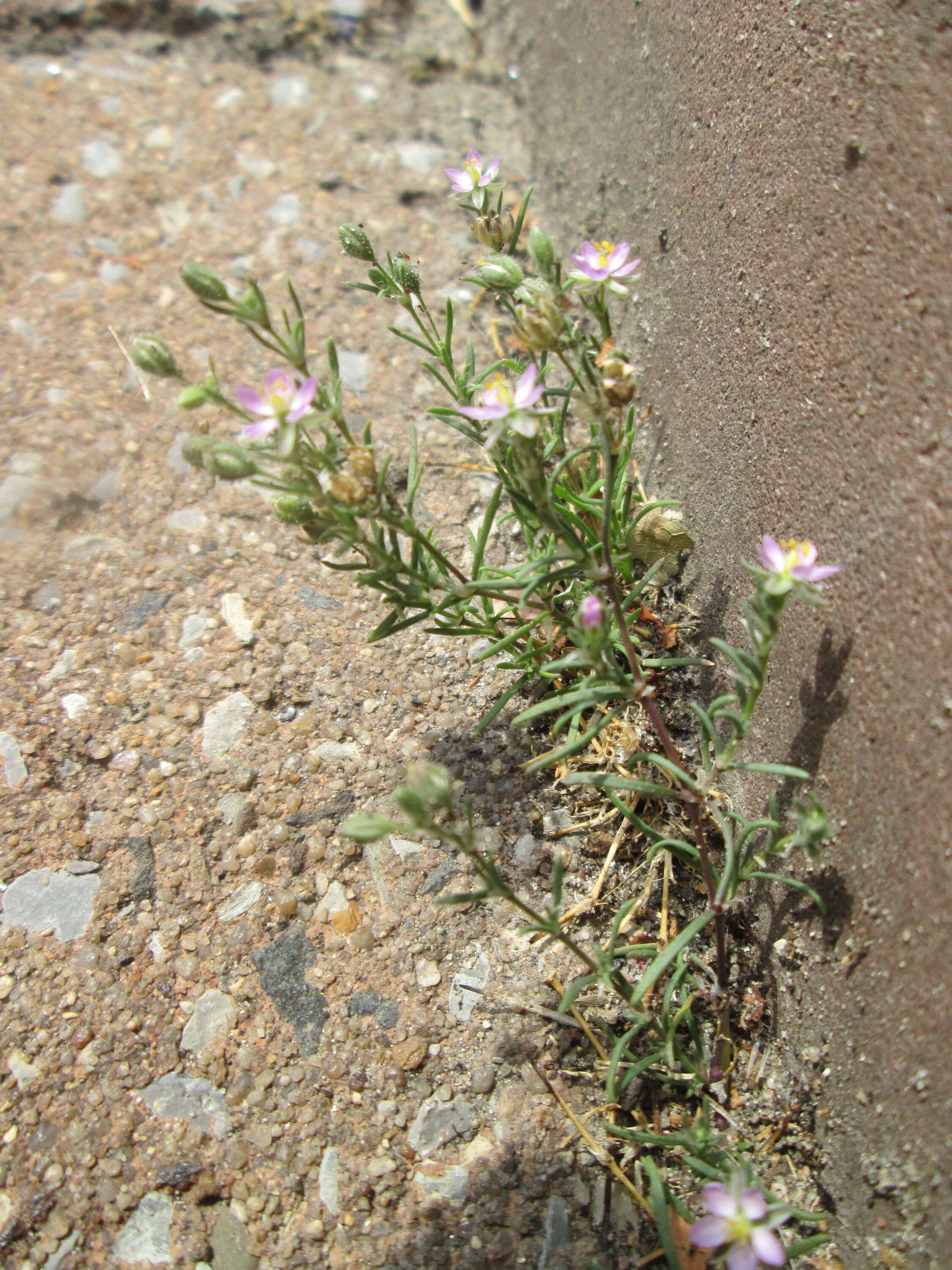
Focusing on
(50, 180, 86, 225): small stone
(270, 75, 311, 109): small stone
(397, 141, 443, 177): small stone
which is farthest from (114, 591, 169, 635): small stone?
(270, 75, 311, 109): small stone

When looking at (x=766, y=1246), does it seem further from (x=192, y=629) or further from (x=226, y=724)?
(x=192, y=629)

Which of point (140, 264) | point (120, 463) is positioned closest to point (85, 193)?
point (140, 264)

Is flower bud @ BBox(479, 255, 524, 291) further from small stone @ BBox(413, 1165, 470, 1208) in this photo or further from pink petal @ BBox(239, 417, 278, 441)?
small stone @ BBox(413, 1165, 470, 1208)

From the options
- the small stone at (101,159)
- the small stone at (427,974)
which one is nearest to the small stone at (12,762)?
the small stone at (427,974)

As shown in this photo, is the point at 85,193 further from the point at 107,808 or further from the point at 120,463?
the point at 107,808

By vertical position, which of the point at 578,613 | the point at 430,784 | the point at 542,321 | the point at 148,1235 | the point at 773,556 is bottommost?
the point at 148,1235

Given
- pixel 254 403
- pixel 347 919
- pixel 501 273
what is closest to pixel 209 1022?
pixel 347 919
